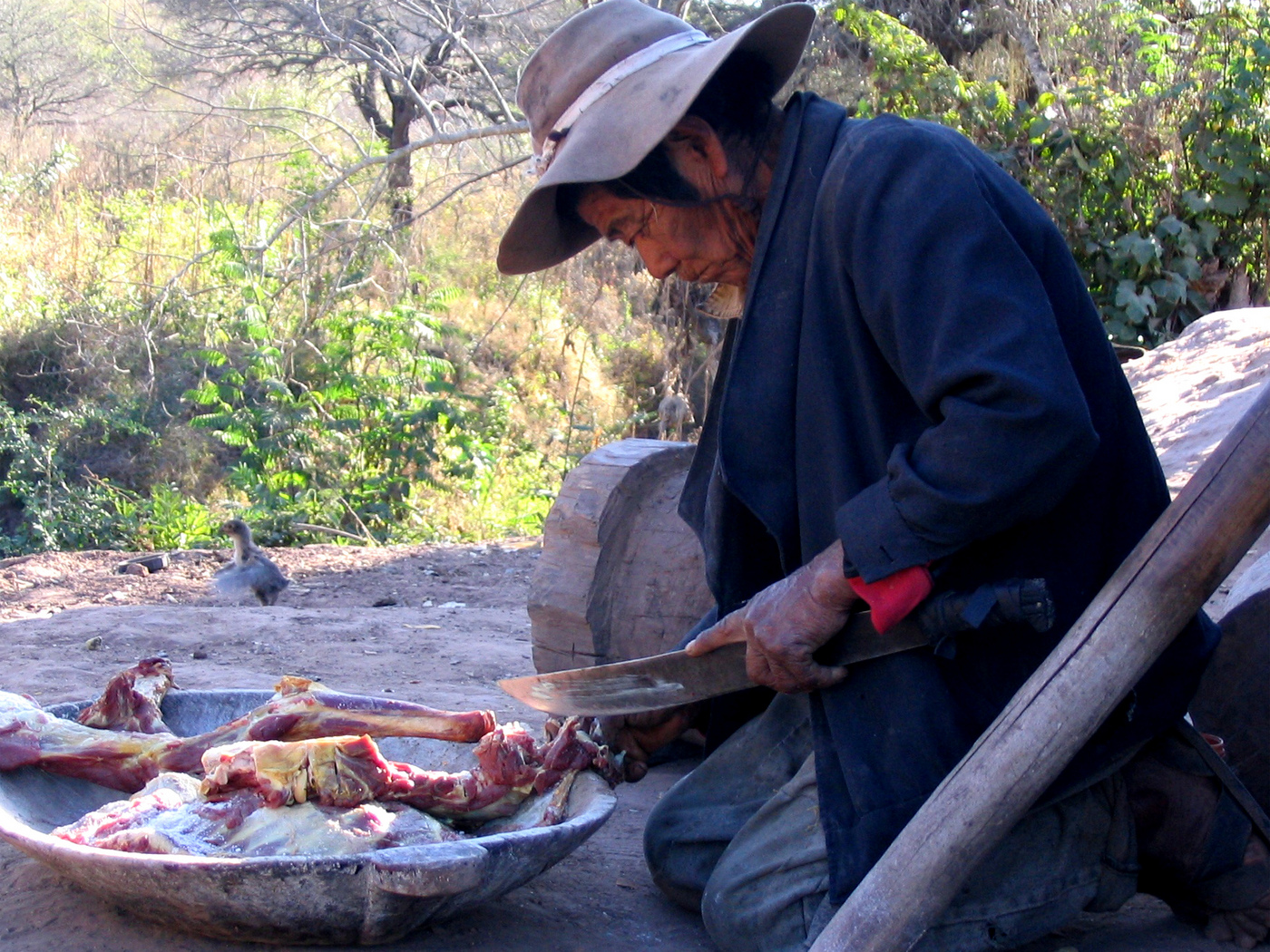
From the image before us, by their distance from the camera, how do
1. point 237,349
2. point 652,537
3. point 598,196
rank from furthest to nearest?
point 237,349 < point 652,537 < point 598,196

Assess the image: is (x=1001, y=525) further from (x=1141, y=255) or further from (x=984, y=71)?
(x=984, y=71)

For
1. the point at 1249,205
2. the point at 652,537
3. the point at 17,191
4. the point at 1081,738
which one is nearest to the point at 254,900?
the point at 1081,738

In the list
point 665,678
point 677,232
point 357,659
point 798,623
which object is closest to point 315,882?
point 665,678

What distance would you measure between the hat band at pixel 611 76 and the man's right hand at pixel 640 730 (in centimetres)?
122

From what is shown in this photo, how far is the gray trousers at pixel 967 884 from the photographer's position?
7.06 feet

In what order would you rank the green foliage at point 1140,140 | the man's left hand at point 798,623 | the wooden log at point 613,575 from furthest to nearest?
1. the green foliage at point 1140,140
2. the wooden log at point 613,575
3. the man's left hand at point 798,623

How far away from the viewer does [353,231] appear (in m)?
10.1

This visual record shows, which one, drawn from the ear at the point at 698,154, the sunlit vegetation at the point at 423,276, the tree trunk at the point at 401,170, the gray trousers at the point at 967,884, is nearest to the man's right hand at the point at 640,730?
the gray trousers at the point at 967,884

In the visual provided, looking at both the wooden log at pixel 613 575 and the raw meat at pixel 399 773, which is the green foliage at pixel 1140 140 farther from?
the raw meat at pixel 399 773

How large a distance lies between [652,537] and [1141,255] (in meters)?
6.57

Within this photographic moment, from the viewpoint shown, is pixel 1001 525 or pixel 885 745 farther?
pixel 885 745

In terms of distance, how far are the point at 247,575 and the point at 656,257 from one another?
4862mm

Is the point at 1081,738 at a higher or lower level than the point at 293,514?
higher

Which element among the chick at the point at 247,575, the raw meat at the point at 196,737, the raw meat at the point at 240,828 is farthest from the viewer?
the chick at the point at 247,575
